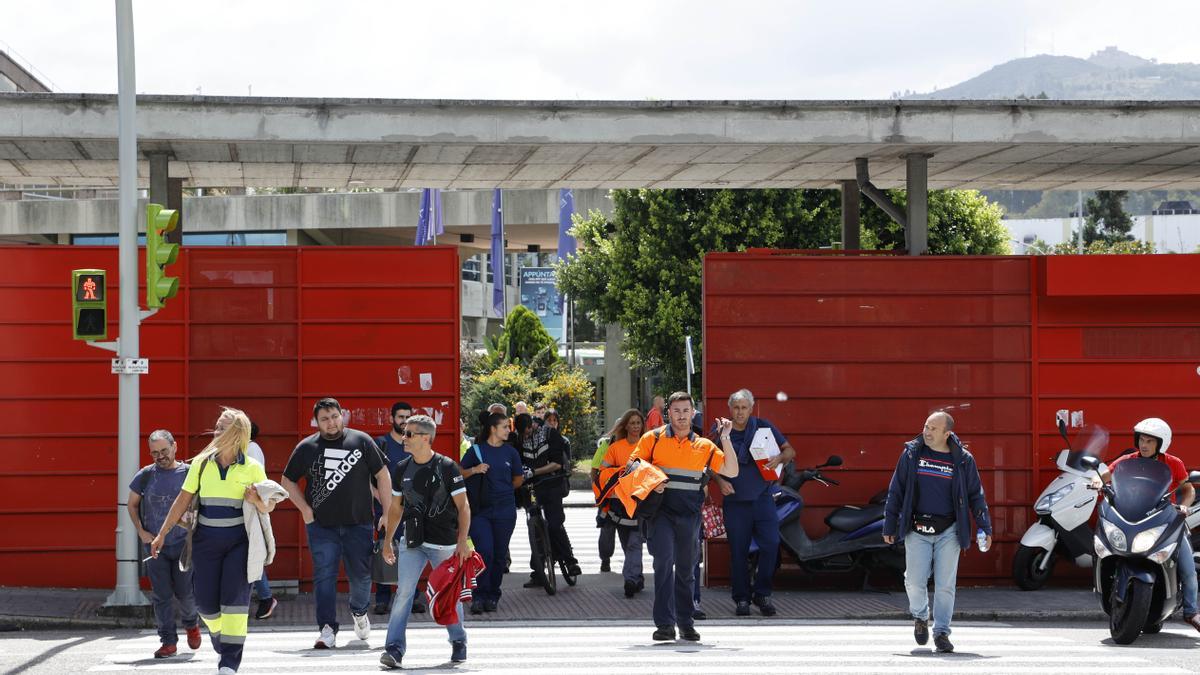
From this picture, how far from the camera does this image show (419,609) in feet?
42.2

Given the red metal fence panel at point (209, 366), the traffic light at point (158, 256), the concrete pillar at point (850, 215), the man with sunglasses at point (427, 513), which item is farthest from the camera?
A: the concrete pillar at point (850, 215)

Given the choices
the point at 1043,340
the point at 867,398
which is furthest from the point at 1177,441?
the point at 867,398

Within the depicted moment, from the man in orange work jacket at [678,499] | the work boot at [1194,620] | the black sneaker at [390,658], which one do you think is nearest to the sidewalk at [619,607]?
the work boot at [1194,620]

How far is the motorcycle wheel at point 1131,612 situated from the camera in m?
10.9

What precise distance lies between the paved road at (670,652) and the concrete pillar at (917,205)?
457 centimetres

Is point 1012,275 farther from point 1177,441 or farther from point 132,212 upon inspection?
point 132,212

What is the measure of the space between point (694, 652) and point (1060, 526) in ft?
17.2

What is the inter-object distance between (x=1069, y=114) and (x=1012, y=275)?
1.69 metres

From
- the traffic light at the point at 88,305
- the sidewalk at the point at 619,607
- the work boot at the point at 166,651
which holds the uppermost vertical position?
the traffic light at the point at 88,305

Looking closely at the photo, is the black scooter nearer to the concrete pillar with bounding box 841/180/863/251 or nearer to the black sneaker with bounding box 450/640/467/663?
the concrete pillar with bounding box 841/180/863/251

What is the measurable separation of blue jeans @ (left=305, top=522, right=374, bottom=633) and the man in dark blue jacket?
3.79 meters

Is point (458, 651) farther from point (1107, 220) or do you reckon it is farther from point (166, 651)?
point (1107, 220)

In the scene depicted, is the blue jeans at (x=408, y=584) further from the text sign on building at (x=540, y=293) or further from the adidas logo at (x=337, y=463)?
the text sign on building at (x=540, y=293)

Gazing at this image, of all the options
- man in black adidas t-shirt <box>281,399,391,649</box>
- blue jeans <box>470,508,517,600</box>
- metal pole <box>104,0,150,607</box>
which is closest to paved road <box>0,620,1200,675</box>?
man in black adidas t-shirt <box>281,399,391,649</box>
